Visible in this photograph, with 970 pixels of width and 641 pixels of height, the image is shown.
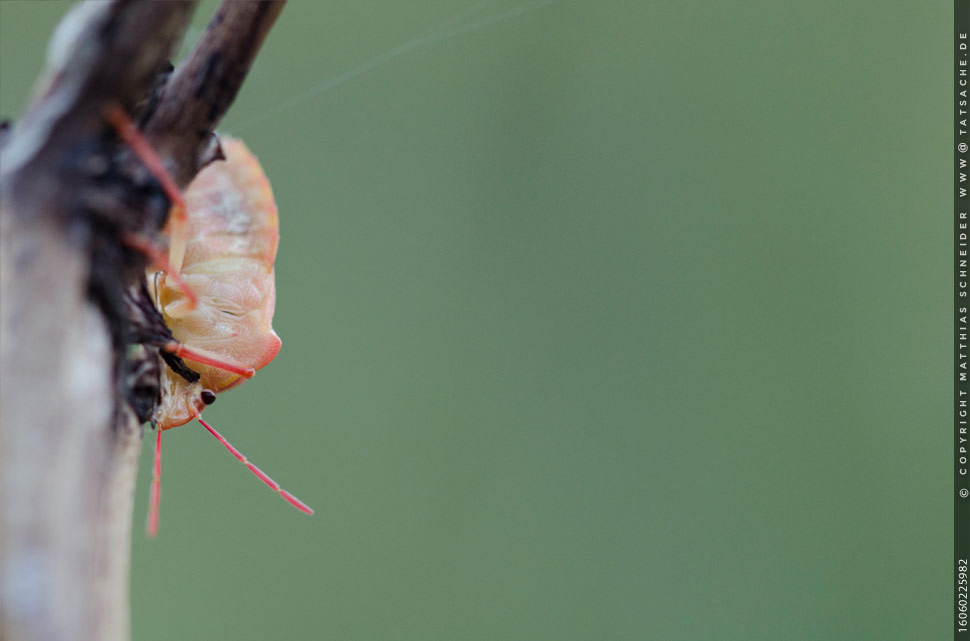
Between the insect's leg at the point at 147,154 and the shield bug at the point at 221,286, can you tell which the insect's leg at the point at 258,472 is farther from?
the insect's leg at the point at 147,154

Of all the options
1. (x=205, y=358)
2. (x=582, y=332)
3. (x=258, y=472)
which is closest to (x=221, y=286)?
(x=205, y=358)

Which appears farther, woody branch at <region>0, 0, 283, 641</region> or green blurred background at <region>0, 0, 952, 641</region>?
Result: green blurred background at <region>0, 0, 952, 641</region>

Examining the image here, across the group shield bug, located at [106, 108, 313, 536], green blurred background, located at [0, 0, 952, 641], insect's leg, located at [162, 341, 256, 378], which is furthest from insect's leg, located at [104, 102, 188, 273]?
green blurred background, located at [0, 0, 952, 641]

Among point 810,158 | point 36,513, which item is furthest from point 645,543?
point 36,513

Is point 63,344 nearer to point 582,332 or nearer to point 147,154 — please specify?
point 147,154

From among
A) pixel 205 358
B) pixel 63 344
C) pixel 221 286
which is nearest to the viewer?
pixel 63 344

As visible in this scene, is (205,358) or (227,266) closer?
(205,358)

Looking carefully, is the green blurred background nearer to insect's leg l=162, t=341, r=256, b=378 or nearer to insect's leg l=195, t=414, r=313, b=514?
insect's leg l=195, t=414, r=313, b=514

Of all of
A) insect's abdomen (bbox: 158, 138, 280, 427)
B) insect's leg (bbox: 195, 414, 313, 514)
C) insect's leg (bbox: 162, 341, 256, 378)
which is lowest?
insect's leg (bbox: 195, 414, 313, 514)

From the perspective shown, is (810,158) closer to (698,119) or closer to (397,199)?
(698,119)
